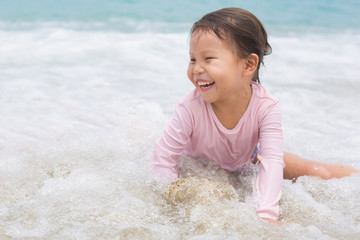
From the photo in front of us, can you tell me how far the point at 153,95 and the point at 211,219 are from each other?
9.23ft

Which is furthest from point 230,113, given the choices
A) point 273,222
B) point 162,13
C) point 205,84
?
point 162,13

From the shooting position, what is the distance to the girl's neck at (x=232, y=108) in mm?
2392

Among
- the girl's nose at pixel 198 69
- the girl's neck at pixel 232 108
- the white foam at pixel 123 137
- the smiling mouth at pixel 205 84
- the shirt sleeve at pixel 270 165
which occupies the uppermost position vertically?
the girl's nose at pixel 198 69

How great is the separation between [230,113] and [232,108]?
1.2 inches

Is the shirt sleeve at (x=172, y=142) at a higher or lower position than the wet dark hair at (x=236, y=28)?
lower

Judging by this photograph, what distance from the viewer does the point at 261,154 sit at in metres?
2.32

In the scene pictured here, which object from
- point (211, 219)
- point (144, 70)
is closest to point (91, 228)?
point (211, 219)

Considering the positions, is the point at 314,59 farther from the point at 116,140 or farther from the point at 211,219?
the point at 211,219

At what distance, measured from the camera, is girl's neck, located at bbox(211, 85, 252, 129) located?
239 centimetres

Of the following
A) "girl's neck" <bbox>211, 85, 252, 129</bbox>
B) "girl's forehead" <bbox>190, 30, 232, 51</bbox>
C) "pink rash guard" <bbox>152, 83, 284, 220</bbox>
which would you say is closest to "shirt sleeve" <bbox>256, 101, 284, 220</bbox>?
"pink rash guard" <bbox>152, 83, 284, 220</bbox>

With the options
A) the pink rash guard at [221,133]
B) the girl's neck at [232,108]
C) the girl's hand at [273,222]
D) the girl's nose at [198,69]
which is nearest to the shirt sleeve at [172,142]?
the pink rash guard at [221,133]

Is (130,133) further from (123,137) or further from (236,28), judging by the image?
(236,28)

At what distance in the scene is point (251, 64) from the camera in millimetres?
2283

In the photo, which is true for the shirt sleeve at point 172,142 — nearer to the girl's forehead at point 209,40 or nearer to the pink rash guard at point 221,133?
the pink rash guard at point 221,133
